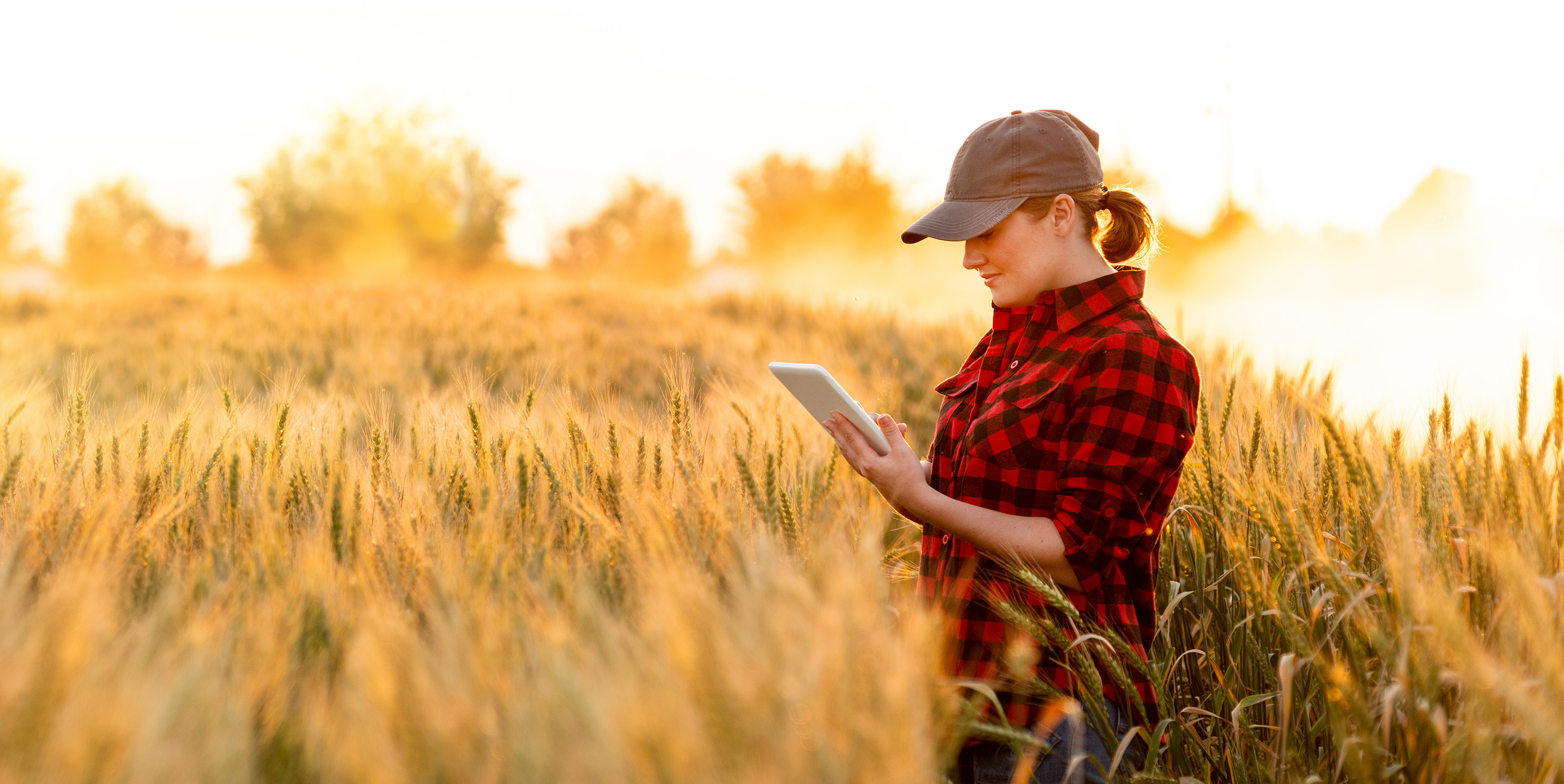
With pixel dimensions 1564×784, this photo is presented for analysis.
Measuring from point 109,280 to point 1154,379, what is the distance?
3852 cm

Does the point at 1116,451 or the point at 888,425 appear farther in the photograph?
the point at 888,425

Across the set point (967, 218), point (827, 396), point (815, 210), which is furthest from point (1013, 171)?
point (815, 210)

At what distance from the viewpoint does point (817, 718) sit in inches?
34.1

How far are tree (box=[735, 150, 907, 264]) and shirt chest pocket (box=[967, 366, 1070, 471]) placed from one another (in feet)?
87.0

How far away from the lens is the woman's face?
1860mm

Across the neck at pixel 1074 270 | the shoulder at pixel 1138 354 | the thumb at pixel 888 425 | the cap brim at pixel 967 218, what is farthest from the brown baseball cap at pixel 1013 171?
the thumb at pixel 888 425

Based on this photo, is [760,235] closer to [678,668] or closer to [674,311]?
[674,311]

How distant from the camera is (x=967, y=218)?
1.85 meters

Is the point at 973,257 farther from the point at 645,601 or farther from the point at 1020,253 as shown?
the point at 645,601

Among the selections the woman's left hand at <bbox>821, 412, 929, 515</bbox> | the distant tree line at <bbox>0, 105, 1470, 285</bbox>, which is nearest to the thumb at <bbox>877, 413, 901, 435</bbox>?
the woman's left hand at <bbox>821, 412, 929, 515</bbox>

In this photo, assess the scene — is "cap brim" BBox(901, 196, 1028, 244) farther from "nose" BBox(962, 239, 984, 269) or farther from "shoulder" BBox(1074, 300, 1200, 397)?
"shoulder" BBox(1074, 300, 1200, 397)

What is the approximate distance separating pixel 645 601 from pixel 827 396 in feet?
2.52

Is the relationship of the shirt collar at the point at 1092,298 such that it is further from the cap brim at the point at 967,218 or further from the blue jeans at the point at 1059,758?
the blue jeans at the point at 1059,758

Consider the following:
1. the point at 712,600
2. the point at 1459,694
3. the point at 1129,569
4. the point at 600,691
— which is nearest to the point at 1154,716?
the point at 1129,569
